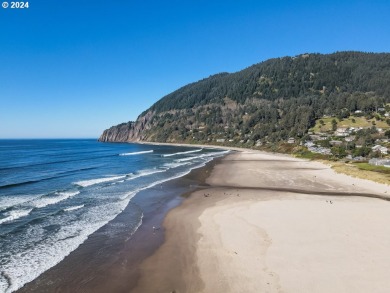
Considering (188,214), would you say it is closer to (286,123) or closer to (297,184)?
(297,184)

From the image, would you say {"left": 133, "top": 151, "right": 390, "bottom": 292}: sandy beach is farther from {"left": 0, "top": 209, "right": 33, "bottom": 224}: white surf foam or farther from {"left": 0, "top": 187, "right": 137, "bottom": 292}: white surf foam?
{"left": 0, "top": 209, "right": 33, "bottom": 224}: white surf foam

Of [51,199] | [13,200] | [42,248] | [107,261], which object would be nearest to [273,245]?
[107,261]

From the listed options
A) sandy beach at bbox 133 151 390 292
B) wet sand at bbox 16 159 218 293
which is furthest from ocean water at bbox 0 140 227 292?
sandy beach at bbox 133 151 390 292

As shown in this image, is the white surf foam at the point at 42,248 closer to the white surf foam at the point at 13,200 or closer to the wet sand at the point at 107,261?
the wet sand at the point at 107,261

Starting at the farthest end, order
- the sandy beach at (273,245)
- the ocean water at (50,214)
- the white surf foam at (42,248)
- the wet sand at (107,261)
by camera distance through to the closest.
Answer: the ocean water at (50,214) < the white surf foam at (42,248) < the wet sand at (107,261) < the sandy beach at (273,245)

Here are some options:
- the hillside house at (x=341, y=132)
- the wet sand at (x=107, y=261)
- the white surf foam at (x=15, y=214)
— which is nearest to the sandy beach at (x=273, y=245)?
the wet sand at (x=107, y=261)
